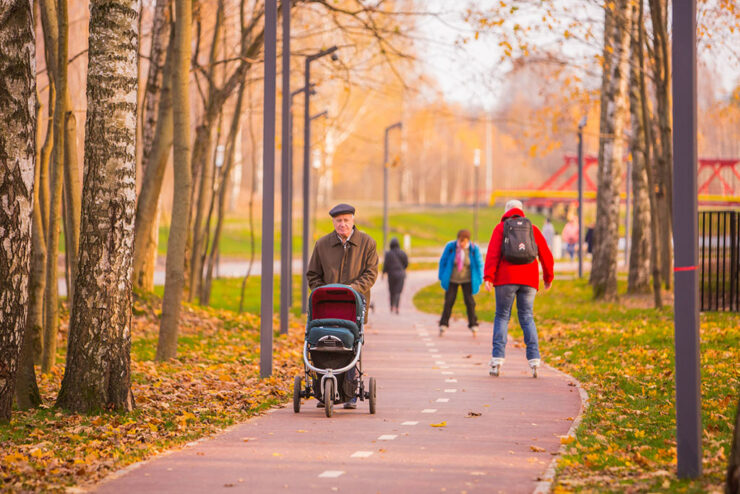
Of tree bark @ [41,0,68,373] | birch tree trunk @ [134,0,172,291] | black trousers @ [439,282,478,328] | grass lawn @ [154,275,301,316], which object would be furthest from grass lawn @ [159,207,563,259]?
tree bark @ [41,0,68,373]

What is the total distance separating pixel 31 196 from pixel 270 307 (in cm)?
424

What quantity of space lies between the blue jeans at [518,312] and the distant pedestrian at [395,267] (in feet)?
33.0

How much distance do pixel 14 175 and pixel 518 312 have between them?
20.1 feet

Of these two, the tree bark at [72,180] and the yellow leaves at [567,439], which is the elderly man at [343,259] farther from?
the tree bark at [72,180]

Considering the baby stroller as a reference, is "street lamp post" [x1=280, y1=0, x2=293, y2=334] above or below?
above

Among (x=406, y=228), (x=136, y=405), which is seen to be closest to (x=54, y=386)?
(x=136, y=405)

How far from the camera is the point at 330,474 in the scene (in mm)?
6711

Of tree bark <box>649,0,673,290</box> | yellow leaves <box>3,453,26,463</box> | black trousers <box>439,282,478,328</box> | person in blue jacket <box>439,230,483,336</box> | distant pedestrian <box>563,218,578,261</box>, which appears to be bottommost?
yellow leaves <box>3,453,26,463</box>

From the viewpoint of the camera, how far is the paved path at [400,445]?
648 cm

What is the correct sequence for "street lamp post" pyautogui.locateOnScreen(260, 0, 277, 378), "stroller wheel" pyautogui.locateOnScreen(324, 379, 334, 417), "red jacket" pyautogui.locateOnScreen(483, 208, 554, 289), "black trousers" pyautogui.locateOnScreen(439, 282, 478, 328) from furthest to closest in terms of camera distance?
"black trousers" pyautogui.locateOnScreen(439, 282, 478, 328) → "red jacket" pyautogui.locateOnScreen(483, 208, 554, 289) → "street lamp post" pyautogui.locateOnScreen(260, 0, 277, 378) → "stroller wheel" pyautogui.locateOnScreen(324, 379, 334, 417)

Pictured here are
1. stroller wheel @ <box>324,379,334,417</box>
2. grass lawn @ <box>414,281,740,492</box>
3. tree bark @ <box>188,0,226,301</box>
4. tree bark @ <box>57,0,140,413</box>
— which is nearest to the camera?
grass lawn @ <box>414,281,740,492</box>

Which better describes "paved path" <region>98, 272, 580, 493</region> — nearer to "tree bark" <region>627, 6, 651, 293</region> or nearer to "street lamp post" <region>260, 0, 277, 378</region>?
"street lamp post" <region>260, 0, 277, 378</region>

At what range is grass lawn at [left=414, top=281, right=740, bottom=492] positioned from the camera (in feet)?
21.6

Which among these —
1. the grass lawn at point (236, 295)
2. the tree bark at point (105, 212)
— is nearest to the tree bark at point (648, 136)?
the grass lawn at point (236, 295)
